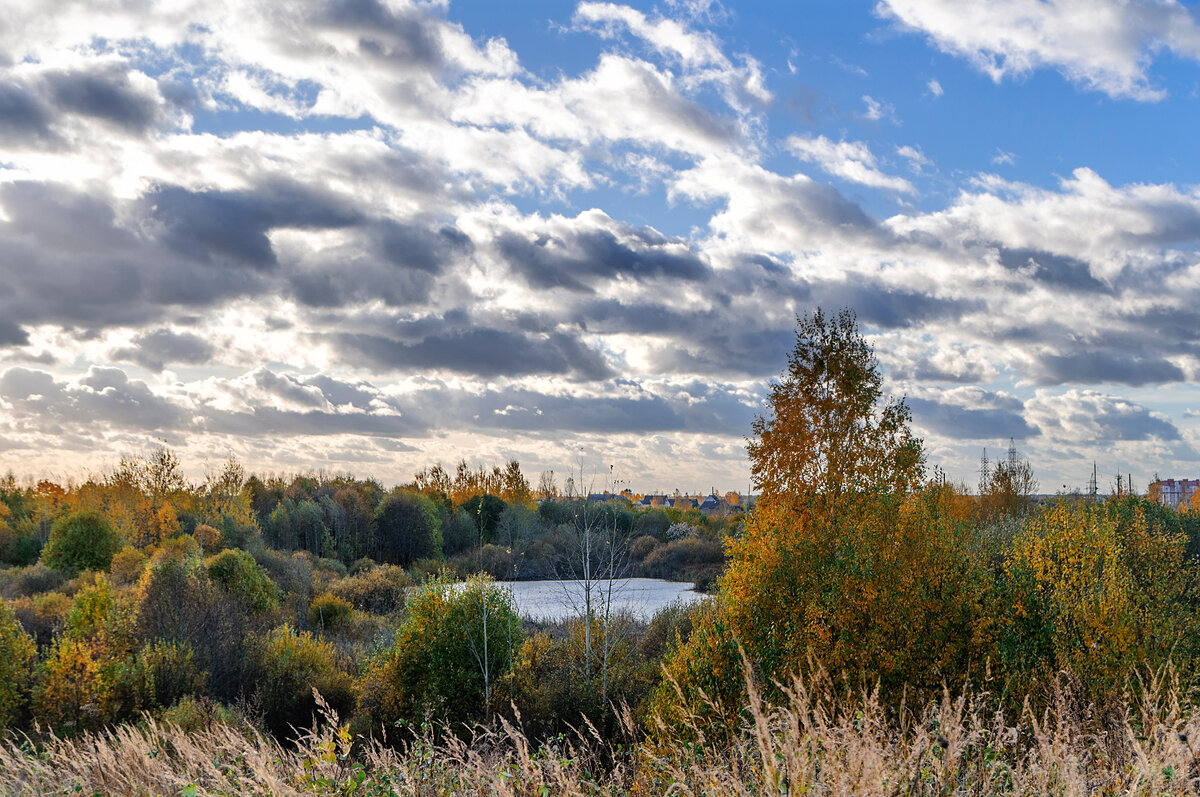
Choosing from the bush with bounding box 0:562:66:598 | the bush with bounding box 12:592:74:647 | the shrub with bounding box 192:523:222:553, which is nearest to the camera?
the bush with bounding box 12:592:74:647

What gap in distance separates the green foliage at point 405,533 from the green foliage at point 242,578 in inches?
Answer: 909

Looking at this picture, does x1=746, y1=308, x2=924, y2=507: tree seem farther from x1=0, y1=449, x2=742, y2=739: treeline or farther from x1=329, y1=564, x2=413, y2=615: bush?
x1=329, y1=564, x2=413, y2=615: bush

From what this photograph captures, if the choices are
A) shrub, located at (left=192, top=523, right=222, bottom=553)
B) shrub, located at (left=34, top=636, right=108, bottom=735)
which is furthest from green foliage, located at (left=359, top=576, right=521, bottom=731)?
shrub, located at (left=192, top=523, right=222, bottom=553)

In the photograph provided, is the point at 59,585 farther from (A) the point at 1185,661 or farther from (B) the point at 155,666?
(A) the point at 1185,661

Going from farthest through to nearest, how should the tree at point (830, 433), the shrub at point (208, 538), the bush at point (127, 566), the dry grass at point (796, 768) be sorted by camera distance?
1. the shrub at point (208, 538)
2. the bush at point (127, 566)
3. the tree at point (830, 433)
4. the dry grass at point (796, 768)

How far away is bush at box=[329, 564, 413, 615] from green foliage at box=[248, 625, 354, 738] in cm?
1293

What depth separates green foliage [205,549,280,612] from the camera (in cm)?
2692

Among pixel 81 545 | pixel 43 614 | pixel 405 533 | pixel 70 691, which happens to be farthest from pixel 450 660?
pixel 405 533

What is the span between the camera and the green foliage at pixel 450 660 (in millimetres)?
17734

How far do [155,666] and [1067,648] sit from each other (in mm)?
18986

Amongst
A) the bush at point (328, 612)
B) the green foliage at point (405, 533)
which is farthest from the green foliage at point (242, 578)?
the green foliage at point (405, 533)

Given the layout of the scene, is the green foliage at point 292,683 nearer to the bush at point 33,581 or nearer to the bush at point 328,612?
the bush at point 328,612

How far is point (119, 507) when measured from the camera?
45000mm

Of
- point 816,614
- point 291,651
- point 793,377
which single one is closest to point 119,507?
point 291,651
